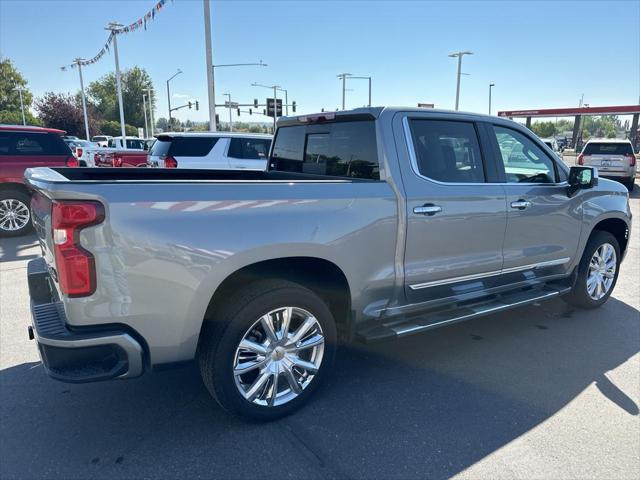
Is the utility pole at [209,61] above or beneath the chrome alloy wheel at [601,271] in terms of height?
above

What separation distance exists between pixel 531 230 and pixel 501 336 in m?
1.03

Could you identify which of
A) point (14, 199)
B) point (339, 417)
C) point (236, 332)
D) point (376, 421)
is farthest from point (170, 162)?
point (376, 421)

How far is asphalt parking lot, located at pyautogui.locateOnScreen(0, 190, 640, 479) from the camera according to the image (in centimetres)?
252

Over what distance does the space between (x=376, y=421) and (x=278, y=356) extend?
74cm

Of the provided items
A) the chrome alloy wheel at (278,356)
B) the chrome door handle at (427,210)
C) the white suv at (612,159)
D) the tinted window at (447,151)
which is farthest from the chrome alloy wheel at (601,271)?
the white suv at (612,159)

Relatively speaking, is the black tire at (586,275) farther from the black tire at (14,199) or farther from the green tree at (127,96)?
the green tree at (127,96)

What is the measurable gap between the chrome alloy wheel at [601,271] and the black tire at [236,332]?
11.5 feet

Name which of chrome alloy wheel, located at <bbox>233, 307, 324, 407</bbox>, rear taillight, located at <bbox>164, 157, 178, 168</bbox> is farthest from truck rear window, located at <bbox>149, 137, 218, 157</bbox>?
chrome alloy wheel, located at <bbox>233, 307, 324, 407</bbox>

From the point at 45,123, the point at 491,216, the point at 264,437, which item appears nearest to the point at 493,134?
the point at 491,216

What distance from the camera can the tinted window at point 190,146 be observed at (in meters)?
10.4

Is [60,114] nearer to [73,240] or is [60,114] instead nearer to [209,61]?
[209,61]

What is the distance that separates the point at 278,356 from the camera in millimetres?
2898

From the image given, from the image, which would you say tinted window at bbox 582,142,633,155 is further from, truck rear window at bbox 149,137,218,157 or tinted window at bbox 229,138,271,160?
truck rear window at bbox 149,137,218,157

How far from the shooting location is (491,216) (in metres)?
3.69
